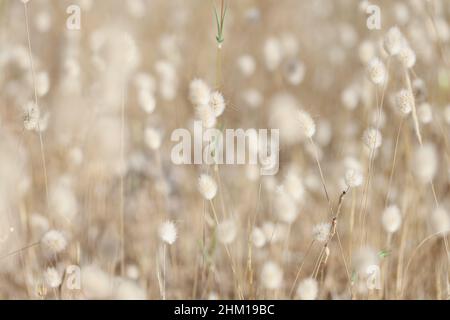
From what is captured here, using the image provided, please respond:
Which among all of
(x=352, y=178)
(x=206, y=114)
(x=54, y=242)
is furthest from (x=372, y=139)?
(x=54, y=242)

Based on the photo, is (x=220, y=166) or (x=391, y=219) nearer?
(x=391, y=219)

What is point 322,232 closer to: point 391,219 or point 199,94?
point 391,219

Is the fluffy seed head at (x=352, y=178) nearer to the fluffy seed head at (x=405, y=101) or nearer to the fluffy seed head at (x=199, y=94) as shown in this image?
the fluffy seed head at (x=405, y=101)

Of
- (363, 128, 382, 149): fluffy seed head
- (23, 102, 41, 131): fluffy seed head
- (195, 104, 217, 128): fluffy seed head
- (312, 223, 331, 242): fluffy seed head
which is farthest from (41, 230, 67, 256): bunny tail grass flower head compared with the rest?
(363, 128, 382, 149): fluffy seed head

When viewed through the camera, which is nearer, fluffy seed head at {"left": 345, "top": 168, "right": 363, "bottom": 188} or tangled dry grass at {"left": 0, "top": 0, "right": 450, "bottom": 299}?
fluffy seed head at {"left": 345, "top": 168, "right": 363, "bottom": 188}

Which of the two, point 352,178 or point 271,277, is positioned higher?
point 352,178

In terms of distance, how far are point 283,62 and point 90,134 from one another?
87cm

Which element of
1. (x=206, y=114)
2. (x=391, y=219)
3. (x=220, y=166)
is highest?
(x=206, y=114)

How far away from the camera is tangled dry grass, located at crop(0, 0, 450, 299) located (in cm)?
117

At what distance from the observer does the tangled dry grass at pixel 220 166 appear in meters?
1.17

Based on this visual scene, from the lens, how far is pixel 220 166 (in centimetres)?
173

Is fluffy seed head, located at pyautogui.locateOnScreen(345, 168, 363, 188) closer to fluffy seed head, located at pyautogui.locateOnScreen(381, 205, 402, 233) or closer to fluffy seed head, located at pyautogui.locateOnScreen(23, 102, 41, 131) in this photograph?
fluffy seed head, located at pyautogui.locateOnScreen(381, 205, 402, 233)
